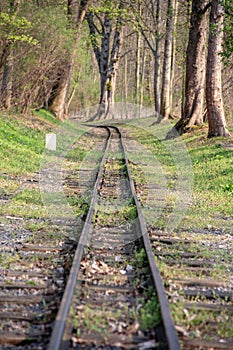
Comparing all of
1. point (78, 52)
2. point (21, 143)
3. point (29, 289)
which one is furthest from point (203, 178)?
point (78, 52)

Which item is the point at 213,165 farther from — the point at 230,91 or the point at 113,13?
the point at 113,13

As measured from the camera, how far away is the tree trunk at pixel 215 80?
18.7 meters

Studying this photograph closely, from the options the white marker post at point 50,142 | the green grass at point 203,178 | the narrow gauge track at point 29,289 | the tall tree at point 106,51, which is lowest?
the narrow gauge track at point 29,289

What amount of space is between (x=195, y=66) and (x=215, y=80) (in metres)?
3.65

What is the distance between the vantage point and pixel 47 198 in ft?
32.9

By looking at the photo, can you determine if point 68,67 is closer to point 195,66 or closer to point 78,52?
point 78,52

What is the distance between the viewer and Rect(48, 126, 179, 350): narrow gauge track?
413 centimetres

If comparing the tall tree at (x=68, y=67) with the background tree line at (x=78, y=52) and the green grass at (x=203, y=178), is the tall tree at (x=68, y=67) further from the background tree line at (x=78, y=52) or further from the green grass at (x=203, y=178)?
the green grass at (x=203, y=178)

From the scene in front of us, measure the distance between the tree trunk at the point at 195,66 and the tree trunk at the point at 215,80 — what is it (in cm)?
309

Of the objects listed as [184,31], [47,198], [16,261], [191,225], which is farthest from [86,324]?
[184,31]

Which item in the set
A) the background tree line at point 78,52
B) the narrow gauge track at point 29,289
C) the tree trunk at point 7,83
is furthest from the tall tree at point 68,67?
the narrow gauge track at point 29,289

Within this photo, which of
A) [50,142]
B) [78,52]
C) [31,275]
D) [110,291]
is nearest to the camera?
[110,291]

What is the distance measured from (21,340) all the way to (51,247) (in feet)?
8.52

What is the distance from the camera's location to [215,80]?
19.0m
